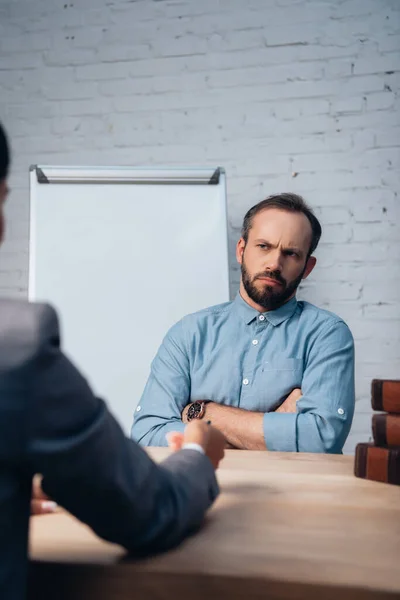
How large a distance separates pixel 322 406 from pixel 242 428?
0.75 feet

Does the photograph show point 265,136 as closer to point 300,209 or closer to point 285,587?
point 300,209

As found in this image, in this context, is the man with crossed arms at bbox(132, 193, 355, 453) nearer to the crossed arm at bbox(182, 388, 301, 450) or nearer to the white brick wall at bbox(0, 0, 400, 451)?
the crossed arm at bbox(182, 388, 301, 450)

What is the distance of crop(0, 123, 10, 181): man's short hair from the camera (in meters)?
0.51

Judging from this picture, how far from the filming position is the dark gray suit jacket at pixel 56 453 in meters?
0.49

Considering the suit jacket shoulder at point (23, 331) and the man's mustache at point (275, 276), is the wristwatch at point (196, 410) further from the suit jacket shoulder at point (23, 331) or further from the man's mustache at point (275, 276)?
the suit jacket shoulder at point (23, 331)

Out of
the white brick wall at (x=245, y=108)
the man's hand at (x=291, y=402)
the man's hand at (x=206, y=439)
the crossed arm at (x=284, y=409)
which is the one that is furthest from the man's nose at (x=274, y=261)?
the man's hand at (x=206, y=439)

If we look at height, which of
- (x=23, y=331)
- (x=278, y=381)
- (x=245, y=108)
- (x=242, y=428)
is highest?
(x=245, y=108)

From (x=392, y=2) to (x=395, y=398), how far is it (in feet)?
7.55

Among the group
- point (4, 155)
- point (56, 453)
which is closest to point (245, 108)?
point (4, 155)

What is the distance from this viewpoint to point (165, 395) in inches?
70.6

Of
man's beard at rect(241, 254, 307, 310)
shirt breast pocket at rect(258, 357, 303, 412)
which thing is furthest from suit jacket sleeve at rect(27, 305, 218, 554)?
man's beard at rect(241, 254, 307, 310)

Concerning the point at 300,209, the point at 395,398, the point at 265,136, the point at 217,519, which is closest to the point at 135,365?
the point at 300,209

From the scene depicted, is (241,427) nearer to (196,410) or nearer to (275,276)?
(196,410)

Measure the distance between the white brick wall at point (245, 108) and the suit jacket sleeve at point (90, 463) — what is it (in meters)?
2.16
